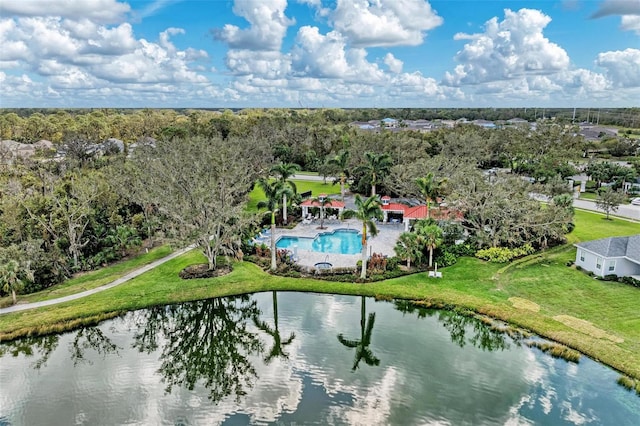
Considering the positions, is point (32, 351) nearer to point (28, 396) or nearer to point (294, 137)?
point (28, 396)

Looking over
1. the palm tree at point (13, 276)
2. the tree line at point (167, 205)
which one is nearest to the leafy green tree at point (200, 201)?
the tree line at point (167, 205)

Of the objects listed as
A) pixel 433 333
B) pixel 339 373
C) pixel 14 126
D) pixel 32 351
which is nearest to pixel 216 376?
pixel 339 373

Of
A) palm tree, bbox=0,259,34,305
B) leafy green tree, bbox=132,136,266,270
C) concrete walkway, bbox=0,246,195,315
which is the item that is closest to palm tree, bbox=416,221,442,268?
leafy green tree, bbox=132,136,266,270

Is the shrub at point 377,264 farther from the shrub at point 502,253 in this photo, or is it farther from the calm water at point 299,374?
the shrub at point 502,253

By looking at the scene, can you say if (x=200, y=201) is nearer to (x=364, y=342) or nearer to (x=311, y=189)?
(x=364, y=342)

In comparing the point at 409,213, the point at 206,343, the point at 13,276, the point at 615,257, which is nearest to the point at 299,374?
the point at 206,343

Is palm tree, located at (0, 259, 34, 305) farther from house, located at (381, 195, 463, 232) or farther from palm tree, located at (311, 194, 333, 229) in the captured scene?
house, located at (381, 195, 463, 232)
